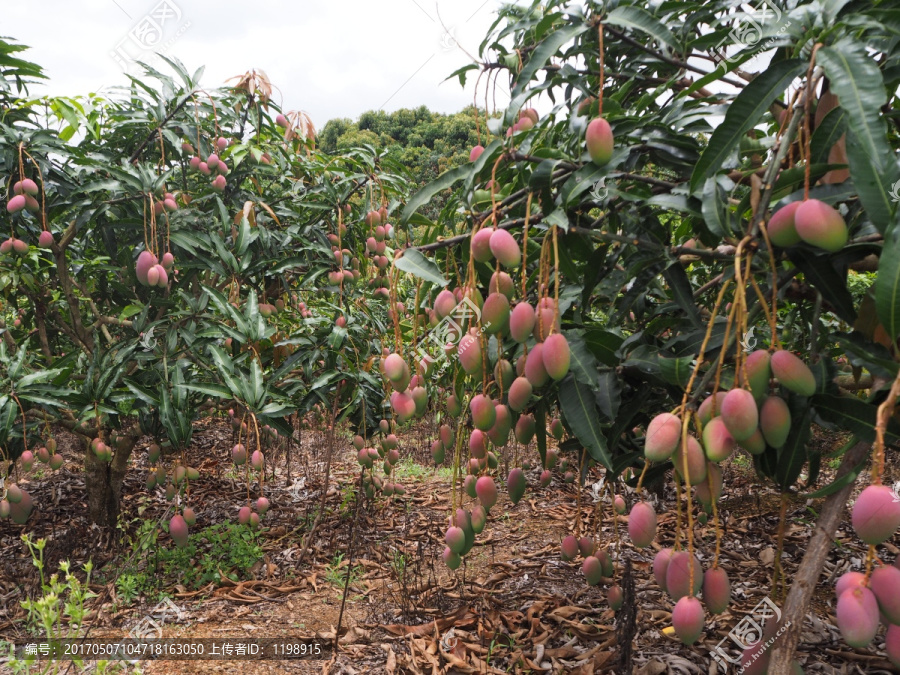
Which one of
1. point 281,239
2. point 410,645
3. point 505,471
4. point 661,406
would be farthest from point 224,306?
point 505,471

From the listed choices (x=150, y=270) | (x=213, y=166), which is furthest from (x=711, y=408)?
(x=213, y=166)

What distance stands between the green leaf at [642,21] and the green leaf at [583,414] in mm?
483

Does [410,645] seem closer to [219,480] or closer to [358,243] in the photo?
[358,243]

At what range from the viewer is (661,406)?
0.98 m

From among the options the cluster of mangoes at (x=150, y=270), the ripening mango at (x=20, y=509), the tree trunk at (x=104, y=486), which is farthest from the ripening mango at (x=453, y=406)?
the tree trunk at (x=104, y=486)

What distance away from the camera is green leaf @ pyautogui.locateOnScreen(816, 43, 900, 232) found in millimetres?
535

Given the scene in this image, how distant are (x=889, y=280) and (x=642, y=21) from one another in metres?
0.48

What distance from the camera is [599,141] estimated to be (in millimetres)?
729

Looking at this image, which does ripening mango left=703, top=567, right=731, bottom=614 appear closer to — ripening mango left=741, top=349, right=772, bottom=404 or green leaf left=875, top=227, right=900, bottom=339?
ripening mango left=741, top=349, right=772, bottom=404

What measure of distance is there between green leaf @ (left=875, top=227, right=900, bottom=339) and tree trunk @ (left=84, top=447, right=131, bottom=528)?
2596 millimetres

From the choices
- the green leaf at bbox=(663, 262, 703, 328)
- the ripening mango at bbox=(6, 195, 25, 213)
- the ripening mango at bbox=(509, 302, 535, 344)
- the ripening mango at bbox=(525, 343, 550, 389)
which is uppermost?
the ripening mango at bbox=(6, 195, 25, 213)

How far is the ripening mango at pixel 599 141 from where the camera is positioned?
0.73 m

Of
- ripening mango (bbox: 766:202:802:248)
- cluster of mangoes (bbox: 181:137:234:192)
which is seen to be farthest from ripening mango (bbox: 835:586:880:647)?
cluster of mangoes (bbox: 181:137:234:192)

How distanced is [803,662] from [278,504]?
2362 mm
